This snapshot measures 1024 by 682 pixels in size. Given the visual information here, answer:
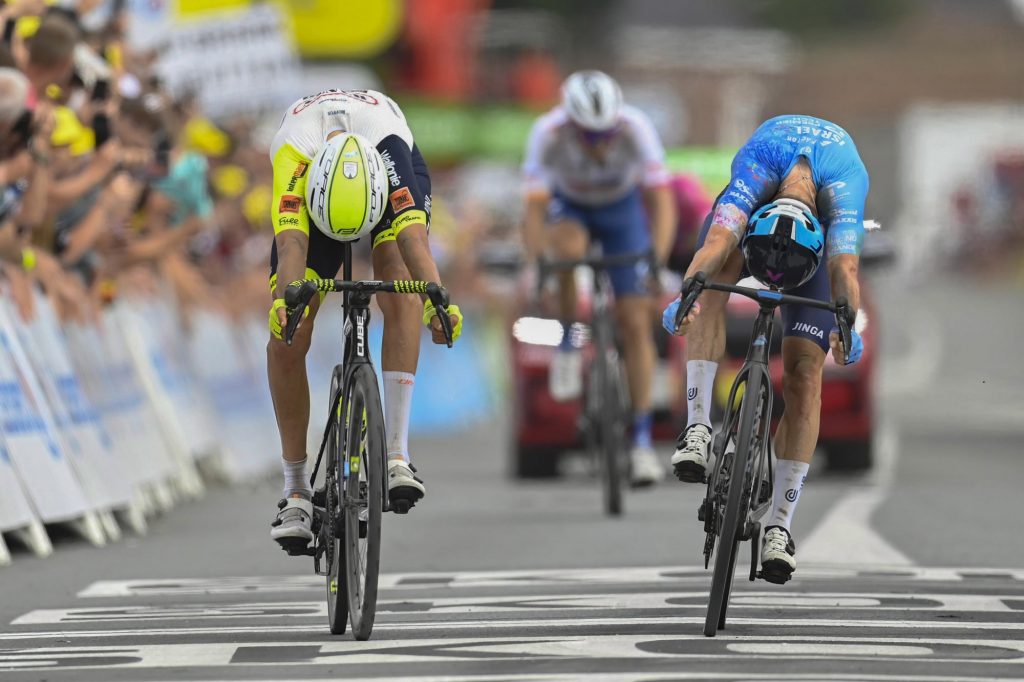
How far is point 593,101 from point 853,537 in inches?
121

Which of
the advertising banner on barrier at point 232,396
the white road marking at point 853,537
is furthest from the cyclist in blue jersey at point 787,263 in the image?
the advertising banner on barrier at point 232,396

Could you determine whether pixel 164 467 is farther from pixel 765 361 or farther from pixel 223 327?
pixel 765 361

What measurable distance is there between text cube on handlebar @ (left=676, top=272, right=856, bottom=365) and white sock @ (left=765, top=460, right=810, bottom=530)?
459mm

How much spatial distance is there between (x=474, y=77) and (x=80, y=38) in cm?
6073

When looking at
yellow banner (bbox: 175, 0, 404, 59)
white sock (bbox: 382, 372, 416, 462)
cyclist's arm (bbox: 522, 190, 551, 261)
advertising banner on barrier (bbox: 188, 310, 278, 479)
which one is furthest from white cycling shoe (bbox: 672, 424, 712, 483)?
yellow banner (bbox: 175, 0, 404, 59)

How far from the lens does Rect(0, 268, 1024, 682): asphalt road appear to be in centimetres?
738

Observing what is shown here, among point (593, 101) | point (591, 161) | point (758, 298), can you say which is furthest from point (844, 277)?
point (591, 161)

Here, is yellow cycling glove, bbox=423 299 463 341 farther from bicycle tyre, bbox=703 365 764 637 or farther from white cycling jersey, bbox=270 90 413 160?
bicycle tyre, bbox=703 365 764 637

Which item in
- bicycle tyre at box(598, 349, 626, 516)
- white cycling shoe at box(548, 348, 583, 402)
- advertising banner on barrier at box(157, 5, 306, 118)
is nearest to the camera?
bicycle tyre at box(598, 349, 626, 516)

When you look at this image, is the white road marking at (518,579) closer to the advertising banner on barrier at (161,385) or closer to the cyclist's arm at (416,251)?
the cyclist's arm at (416,251)

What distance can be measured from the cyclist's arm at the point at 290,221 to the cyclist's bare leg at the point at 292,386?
0.56 feet

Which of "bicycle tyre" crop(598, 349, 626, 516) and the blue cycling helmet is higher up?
the blue cycling helmet

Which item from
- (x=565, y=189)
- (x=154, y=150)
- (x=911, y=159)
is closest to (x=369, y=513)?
(x=565, y=189)

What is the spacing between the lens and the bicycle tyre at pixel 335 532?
8055 mm
